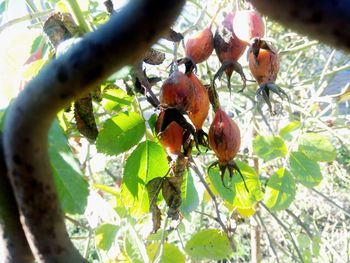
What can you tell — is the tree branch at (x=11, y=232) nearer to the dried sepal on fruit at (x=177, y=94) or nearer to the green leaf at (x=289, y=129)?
the dried sepal on fruit at (x=177, y=94)

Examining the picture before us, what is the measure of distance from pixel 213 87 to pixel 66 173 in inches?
9.9

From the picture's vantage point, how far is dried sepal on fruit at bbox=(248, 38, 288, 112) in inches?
22.2

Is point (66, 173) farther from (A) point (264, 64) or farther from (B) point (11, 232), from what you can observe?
(A) point (264, 64)

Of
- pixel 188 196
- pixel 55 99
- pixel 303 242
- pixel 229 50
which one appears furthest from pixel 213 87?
pixel 303 242

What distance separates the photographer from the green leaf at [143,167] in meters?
0.54

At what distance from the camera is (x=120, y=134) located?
0.57 m

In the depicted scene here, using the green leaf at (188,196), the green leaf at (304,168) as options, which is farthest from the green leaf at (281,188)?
the green leaf at (188,196)

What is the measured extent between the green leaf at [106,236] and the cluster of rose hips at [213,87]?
276 mm

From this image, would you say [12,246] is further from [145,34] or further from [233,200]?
[233,200]

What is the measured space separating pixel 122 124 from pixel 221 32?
0.47 ft

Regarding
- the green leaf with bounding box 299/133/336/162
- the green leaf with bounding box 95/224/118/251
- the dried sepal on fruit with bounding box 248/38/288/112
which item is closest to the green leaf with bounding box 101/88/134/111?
the dried sepal on fruit with bounding box 248/38/288/112

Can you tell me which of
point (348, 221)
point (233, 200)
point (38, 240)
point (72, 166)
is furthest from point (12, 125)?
point (348, 221)

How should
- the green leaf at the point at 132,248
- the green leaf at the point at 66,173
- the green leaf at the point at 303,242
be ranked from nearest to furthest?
the green leaf at the point at 66,173 < the green leaf at the point at 132,248 < the green leaf at the point at 303,242

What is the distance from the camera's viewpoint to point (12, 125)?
0.13 m
